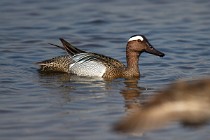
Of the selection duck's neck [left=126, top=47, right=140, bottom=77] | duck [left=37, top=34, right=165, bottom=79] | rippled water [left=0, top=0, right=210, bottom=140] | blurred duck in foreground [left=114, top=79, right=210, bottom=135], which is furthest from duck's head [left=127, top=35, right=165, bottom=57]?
blurred duck in foreground [left=114, top=79, right=210, bottom=135]

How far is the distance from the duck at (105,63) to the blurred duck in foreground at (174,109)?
5964 millimetres

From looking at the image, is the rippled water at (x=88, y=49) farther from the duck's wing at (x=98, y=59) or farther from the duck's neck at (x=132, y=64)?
the duck's wing at (x=98, y=59)

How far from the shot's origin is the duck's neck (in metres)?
12.2

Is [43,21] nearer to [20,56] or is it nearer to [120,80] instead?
[20,56]

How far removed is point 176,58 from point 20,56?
2860mm

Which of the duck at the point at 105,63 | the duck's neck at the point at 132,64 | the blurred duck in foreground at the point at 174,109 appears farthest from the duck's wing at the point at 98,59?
the blurred duck in foreground at the point at 174,109

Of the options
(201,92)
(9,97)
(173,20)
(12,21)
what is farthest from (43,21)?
(201,92)

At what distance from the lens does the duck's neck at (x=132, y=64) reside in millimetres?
12210

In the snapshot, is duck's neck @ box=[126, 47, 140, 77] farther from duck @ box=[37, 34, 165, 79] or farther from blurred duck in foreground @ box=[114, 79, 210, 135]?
blurred duck in foreground @ box=[114, 79, 210, 135]

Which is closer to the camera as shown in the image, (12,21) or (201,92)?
(201,92)

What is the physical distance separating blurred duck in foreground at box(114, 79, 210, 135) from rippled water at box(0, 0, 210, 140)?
1978 mm

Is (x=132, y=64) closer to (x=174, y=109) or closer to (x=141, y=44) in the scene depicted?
(x=141, y=44)

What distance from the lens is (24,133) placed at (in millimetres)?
8297

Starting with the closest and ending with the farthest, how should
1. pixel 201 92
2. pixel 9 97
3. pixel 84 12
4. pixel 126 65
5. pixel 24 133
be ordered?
pixel 201 92
pixel 24 133
pixel 9 97
pixel 126 65
pixel 84 12
